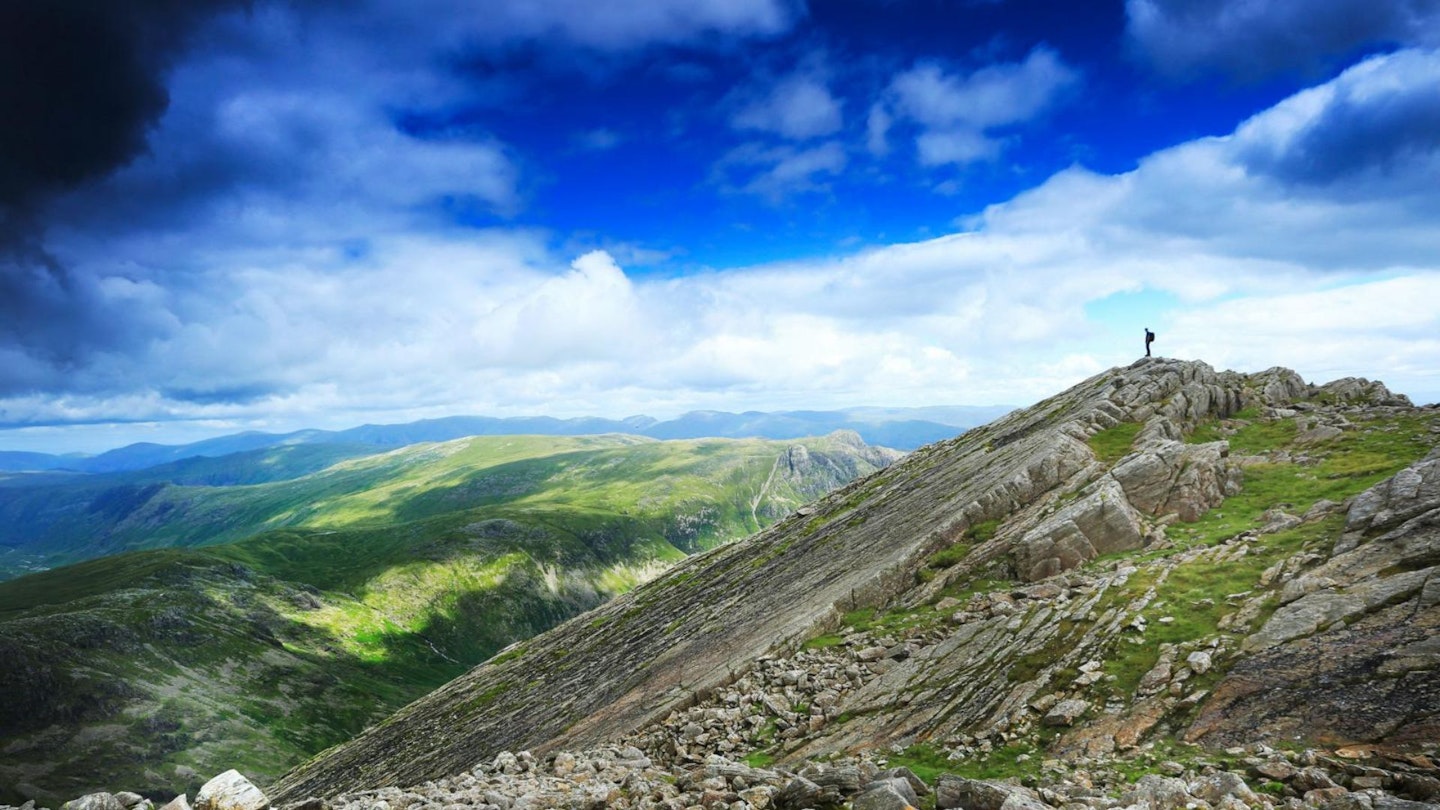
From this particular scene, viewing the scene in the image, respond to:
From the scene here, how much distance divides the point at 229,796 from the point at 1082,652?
33.3 metres

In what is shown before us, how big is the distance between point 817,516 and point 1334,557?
2764 inches

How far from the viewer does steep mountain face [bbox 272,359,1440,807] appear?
841 inches

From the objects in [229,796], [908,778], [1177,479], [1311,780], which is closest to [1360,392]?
[1177,479]

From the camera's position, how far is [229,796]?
68.7ft

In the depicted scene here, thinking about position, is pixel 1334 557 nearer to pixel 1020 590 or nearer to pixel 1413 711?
pixel 1413 711

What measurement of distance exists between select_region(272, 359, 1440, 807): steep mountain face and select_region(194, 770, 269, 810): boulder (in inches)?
473

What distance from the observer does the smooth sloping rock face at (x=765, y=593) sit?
47281 mm

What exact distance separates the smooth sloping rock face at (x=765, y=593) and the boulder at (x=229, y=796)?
2345cm

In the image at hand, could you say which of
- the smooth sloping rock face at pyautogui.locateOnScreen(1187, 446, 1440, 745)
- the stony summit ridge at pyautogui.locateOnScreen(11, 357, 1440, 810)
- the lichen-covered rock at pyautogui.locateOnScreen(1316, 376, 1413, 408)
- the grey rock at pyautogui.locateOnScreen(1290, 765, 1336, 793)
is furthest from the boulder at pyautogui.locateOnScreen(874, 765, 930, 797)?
the lichen-covered rock at pyautogui.locateOnScreen(1316, 376, 1413, 408)

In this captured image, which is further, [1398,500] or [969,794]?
[1398,500]

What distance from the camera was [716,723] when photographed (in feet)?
115

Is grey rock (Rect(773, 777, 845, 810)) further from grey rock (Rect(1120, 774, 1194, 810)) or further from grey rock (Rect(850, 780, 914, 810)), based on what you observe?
grey rock (Rect(1120, 774, 1194, 810))

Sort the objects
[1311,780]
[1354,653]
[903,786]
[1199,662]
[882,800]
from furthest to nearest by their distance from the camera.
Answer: [1199,662], [1354,653], [903,786], [882,800], [1311,780]

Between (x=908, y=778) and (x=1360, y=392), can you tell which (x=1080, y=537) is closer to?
(x=908, y=778)
